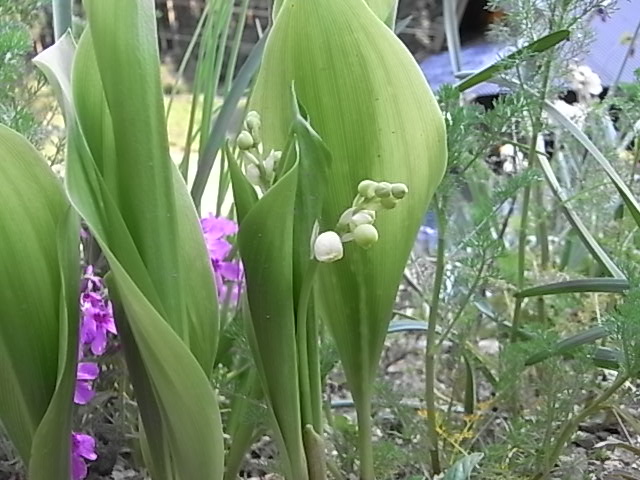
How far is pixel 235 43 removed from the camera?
618 mm

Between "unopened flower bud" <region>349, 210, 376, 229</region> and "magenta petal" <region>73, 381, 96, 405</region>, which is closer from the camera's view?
"unopened flower bud" <region>349, 210, 376, 229</region>

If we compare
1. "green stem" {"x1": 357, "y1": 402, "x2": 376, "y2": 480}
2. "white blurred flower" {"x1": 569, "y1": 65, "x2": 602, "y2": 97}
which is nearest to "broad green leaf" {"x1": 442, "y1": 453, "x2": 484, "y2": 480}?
"green stem" {"x1": 357, "y1": 402, "x2": 376, "y2": 480}

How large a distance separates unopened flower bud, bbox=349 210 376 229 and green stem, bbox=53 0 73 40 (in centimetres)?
21

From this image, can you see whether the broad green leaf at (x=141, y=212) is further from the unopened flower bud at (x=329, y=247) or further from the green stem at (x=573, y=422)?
the green stem at (x=573, y=422)

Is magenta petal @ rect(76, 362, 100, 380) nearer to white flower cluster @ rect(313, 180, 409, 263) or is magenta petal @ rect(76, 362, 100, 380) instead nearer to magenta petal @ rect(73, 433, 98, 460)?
magenta petal @ rect(73, 433, 98, 460)

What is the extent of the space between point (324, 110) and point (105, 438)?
30 cm

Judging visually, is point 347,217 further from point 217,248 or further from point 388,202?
point 217,248

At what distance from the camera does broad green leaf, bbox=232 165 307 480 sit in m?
0.37

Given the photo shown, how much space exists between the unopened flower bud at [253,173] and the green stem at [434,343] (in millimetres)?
136

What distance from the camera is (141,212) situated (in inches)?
14.9

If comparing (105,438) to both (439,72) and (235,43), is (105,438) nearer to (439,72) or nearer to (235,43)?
(235,43)

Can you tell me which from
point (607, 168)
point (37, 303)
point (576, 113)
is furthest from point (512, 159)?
point (37, 303)

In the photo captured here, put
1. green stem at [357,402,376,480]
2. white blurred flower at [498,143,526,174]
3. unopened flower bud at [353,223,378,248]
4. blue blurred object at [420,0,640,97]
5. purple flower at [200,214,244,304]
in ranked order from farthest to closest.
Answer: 1. blue blurred object at [420,0,640,97]
2. white blurred flower at [498,143,526,174]
3. purple flower at [200,214,244,304]
4. green stem at [357,402,376,480]
5. unopened flower bud at [353,223,378,248]

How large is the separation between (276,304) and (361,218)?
0.19ft
